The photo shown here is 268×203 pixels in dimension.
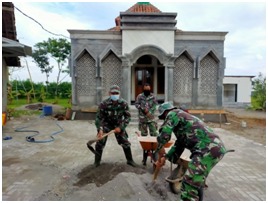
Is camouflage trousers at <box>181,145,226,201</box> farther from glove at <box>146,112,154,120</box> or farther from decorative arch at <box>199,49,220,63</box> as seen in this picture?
decorative arch at <box>199,49,220,63</box>

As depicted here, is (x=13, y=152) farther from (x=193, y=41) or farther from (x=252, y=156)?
(x=193, y=41)

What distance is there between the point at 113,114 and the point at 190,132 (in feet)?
6.25

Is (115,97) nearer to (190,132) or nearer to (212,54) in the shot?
(190,132)

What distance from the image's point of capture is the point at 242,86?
920 inches

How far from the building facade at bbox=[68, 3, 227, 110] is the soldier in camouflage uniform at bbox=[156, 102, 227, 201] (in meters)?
7.93

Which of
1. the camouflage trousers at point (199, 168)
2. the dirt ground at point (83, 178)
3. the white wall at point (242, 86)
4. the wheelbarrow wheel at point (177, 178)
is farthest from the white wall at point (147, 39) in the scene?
the white wall at point (242, 86)

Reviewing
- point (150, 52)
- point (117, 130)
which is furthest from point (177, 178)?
point (150, 52)

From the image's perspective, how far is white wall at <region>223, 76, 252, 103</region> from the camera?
75.8ft

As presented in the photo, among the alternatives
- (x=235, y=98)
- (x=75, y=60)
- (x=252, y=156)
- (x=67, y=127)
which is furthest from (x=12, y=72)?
(x=235, y=98)

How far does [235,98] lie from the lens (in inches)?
933

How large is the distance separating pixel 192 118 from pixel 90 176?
2.18m

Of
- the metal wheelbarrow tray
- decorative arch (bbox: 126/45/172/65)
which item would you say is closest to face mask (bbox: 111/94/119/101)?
the metal wheelbarrow tray

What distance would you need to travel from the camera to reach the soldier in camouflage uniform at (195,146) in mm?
2473

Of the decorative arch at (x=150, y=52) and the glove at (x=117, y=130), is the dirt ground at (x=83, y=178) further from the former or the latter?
the decorative arch at (x=150, y=52)
